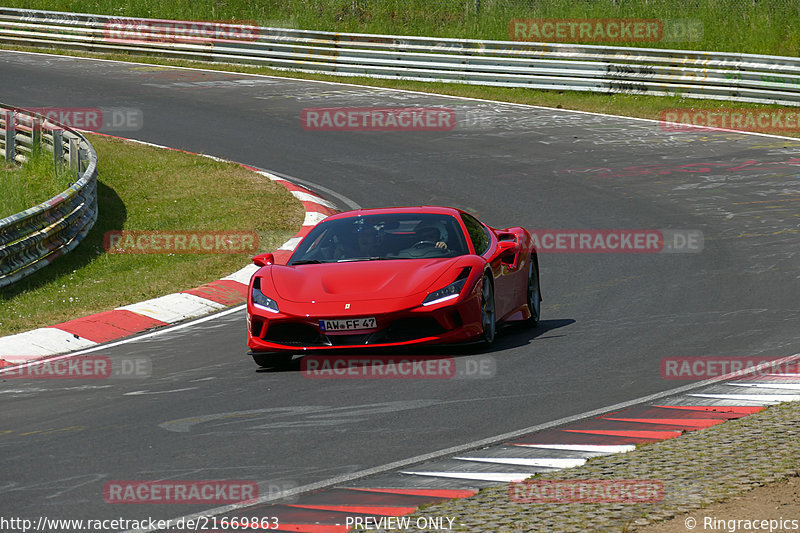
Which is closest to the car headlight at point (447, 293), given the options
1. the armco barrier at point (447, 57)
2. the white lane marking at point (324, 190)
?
the white lane marking at point (324, 190)

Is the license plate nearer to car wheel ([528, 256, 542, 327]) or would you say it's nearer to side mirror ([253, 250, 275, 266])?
side mirror ([253, 250, 275, 266])

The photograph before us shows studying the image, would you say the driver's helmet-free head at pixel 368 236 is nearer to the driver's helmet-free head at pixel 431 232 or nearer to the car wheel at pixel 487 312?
the driver's helmet-free head at pixel 431 232

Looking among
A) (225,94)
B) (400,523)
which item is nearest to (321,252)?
(400,523)

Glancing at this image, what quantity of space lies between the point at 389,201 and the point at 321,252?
7.72 metres

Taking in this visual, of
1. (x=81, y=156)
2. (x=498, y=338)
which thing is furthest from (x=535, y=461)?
(x=81, y=156)

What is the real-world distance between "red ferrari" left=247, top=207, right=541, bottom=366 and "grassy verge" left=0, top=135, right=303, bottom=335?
347 cm

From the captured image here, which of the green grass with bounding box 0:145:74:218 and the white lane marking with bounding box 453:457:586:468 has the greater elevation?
the white lane marking with bounding box 453:457:586:468

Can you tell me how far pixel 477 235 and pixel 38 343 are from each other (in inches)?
165

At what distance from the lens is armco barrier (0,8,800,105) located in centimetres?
2520

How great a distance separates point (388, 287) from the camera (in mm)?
9297

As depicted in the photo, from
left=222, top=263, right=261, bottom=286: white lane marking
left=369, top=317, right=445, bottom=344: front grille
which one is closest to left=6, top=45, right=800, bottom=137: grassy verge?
left=222, top=263, right=261, bottom=286: white lane marking

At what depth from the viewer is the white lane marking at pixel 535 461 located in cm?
626

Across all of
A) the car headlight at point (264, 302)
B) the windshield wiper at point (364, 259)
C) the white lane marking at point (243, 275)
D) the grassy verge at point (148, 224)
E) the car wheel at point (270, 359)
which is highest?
→ the windshield wiper at point (364, 259)

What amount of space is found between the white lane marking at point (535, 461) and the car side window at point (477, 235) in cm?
399
